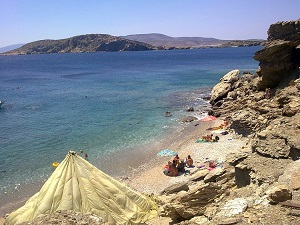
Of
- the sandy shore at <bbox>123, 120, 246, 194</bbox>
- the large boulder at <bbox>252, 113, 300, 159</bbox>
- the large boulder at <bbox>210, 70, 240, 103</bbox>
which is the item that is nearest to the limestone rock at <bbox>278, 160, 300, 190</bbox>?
the large boulder at <bbox>252, 113, 300, 159</bbox>

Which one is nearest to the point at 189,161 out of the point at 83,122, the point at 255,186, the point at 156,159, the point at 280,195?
the point at 156,159

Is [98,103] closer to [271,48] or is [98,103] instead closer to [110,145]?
[110,145]

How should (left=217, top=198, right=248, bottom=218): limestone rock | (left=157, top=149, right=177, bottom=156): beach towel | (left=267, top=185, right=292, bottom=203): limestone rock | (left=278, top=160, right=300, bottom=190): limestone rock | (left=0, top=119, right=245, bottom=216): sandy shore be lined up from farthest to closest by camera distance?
1. (left=157, top=149, right=177, bottom=156): beach towel
2. (left=0, top=119, right=245, bottom=216): sandy shore
3. (left=278, top=160, right=300, bottom=190): limestone rock
4. (left=217, top=198, right=248, bottom=218): limestone rock
5. (left=267, top=185, right=292, bottom=203): limestone rock

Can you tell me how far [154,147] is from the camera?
1166 inches

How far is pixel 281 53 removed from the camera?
1053 inches

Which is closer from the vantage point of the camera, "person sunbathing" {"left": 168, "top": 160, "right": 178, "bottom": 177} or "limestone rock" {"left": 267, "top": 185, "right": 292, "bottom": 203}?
"limestone rock" {"left": 267, "top": 185, "right": 292, "bottom": 203}

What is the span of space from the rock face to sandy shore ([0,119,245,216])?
675cm

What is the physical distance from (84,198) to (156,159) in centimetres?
1448

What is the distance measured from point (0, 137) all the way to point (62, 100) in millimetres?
19800

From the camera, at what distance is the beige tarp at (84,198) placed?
40.5 ft

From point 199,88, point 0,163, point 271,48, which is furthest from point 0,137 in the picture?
point 199,88

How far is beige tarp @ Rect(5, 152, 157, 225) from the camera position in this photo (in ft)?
40.5

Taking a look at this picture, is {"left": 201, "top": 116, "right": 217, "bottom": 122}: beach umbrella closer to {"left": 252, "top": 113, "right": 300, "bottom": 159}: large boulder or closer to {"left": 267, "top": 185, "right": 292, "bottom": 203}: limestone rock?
{"left": 252, "top": 113, "right": 300, "bottom": 159}: large boulder

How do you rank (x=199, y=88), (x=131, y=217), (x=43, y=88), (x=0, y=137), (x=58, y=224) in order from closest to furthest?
(x=58, y=224), (x=131, y=217), (x=0, y=137), (x=199, y=88), (x=43, y=88)
